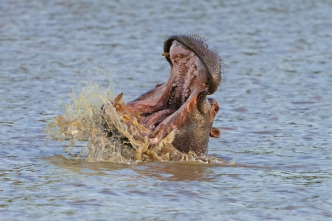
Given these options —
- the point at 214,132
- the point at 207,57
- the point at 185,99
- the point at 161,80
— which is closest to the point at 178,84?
the point at 185,99

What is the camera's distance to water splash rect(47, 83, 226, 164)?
6.63 m

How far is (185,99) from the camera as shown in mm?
6828

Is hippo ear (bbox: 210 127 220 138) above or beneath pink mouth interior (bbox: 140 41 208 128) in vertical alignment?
beneath

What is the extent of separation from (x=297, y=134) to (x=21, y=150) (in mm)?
3019

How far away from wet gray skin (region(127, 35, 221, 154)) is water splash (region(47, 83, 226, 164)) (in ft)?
0.31

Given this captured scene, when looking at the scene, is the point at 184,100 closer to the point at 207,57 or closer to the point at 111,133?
the point at 207,57

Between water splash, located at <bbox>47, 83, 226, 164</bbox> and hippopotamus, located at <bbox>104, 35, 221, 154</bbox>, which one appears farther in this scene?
water splash, located at <bbox>47, 83, 226, 164</bbox>

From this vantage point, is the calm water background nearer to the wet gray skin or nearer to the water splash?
the water splash

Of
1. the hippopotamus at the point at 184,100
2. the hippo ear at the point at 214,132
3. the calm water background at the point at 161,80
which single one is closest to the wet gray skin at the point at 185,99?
the hippopotamus at the point at 184,100

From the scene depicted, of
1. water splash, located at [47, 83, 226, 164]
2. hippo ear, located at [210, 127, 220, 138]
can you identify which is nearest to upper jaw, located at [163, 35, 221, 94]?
water splash, located at [47, 83, 226, 164]

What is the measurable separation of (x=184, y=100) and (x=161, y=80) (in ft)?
15.1

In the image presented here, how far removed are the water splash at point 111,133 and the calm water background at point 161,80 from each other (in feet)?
0.39

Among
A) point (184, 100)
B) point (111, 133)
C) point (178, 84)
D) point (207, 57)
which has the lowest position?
point (111, 133)

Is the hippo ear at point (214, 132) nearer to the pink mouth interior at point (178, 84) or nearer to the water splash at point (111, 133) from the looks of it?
the water splash at point (111, 133)
